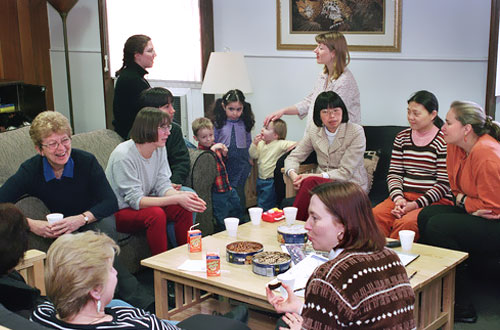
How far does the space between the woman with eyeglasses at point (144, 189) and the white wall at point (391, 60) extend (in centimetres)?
221

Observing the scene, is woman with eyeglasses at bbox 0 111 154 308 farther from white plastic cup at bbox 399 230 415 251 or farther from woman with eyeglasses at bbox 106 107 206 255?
white plastic cup at bbox 399 230 415 251

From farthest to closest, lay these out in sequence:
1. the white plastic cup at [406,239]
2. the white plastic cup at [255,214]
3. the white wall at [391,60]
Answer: the white wall at [391,60], the white plastic cup at [255,214], the white plastic cup at [406,239]

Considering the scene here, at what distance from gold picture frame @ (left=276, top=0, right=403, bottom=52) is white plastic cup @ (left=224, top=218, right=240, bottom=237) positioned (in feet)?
8.38

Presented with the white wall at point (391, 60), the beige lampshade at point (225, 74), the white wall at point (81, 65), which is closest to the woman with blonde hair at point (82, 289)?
the beige lampshade at point (225, 74)

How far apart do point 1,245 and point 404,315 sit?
4.08ft

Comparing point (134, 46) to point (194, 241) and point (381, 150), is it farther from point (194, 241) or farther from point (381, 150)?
point (381, 150)

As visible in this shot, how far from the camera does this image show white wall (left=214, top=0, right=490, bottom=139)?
4656 millimetres

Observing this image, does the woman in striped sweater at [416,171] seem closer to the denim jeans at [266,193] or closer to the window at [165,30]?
the denim jeans at [266,193]

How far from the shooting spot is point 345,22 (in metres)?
5.09

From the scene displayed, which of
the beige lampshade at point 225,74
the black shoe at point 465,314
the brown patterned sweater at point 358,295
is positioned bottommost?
the black shoe at point 465,314

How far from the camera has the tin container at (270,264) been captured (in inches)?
99.6

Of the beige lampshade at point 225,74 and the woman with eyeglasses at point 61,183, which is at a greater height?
the beige lampshade at point 225,74

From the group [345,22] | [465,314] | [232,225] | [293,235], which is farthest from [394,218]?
[345,22]

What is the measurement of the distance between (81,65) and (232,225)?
4018 mm
